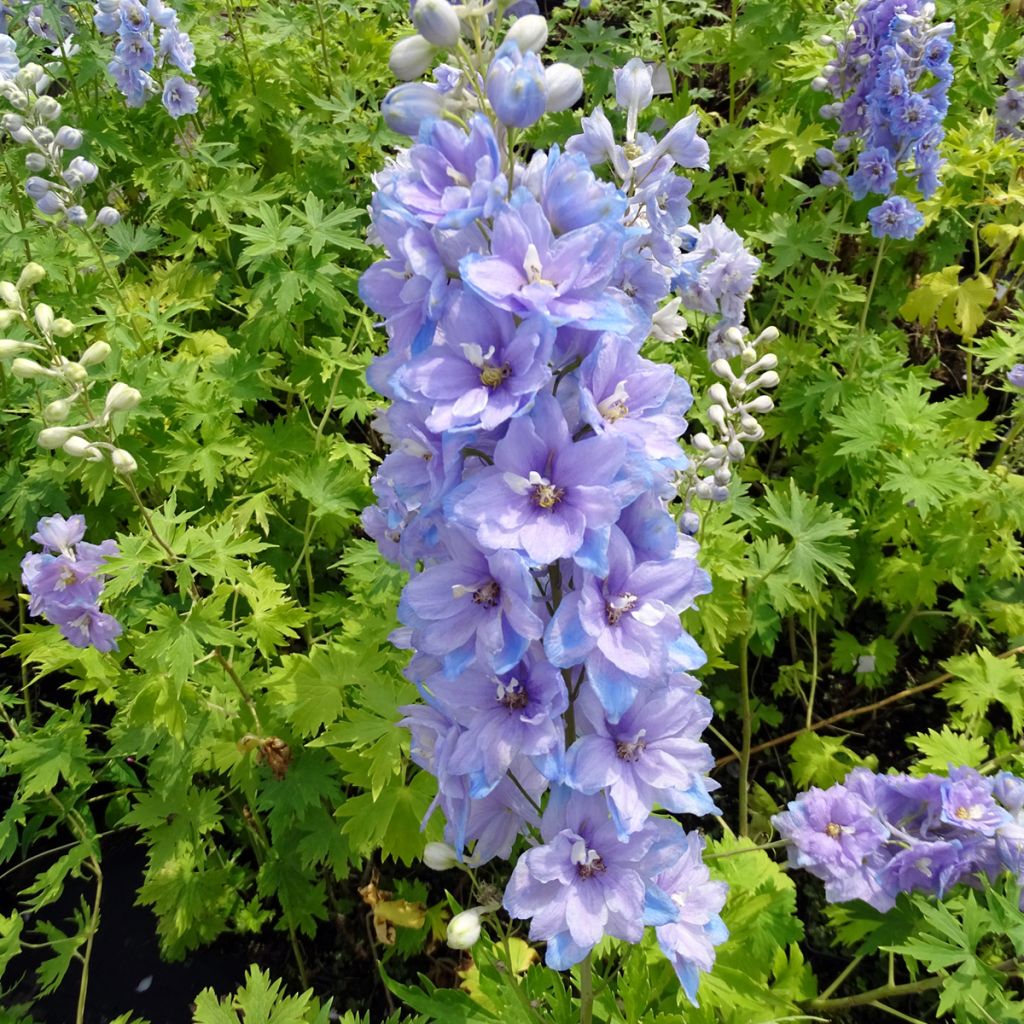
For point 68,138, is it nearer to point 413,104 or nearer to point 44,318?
point 44,318

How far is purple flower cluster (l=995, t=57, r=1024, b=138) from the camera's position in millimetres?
4230

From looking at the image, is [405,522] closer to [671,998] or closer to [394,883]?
[671,998]

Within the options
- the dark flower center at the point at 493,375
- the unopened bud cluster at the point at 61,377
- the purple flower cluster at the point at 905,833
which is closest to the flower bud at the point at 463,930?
the dark flower center at the point at 493,375

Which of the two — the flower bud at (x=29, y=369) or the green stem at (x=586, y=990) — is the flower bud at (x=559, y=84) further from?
the green stem at (x=586, y=990)

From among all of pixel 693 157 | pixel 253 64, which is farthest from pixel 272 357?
pixel 253 64

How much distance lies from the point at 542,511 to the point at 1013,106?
4491 mm

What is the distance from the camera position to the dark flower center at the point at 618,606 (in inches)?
49.3

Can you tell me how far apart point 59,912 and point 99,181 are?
3.84m

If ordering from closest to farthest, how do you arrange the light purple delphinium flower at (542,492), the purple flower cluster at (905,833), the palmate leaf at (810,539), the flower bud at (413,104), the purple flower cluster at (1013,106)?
1. the light purple delphinium flower at (542,492)
2. the flower bud at (413,104)
3. the purple flower cluster at (905,833)
4. the palmate leaf at (810,539)
5. the purple flower cluster at (1013,106)

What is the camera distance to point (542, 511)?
3.94ft

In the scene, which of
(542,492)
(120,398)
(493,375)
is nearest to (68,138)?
(120,398)

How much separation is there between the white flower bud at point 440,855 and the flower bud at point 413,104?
131cm

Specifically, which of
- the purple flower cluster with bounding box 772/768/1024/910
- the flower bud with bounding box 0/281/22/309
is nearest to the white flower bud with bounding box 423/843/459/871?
the purple flower cluster with bounding box 772/768/1024/910

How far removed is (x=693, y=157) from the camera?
223 centimetres
